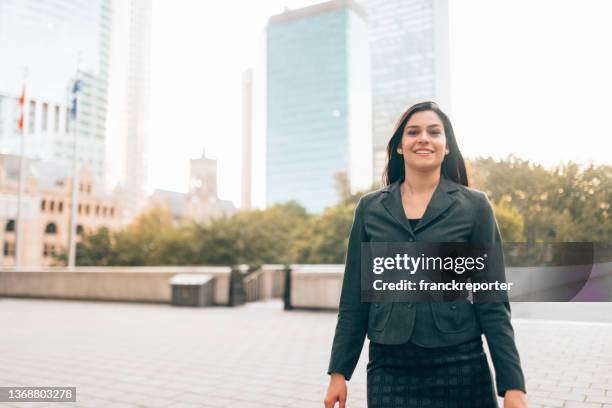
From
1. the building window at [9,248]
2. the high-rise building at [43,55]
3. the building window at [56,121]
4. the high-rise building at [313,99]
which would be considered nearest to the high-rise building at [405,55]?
the high-rise building at [43,55]

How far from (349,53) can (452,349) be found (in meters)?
142

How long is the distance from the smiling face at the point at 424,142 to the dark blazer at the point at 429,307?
115 mm

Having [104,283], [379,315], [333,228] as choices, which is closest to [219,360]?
[379,315]

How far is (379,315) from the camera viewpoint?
1949mm

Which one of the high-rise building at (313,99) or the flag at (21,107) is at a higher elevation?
the high-rise building at (313,99)

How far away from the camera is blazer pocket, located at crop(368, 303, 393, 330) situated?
6.30 ft

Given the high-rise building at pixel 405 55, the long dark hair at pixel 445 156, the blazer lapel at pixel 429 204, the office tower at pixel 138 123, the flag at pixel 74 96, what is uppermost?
the office tower at pixel 138 123

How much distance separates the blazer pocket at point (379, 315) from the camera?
1.92 metres

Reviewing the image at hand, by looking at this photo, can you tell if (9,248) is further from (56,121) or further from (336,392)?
(336,392)

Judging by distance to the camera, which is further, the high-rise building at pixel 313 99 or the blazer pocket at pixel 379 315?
the high-rise building at pixel 313 99

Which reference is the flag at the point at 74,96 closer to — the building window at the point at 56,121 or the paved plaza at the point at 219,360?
the building window at the point at 56,121

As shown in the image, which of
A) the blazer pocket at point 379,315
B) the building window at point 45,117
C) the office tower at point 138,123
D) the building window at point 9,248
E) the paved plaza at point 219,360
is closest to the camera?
the blazer pocket at point 379,315

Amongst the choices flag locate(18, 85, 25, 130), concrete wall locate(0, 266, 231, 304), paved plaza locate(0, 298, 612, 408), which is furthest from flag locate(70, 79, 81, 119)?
paved plaza locate(0, 298, 612, 408)

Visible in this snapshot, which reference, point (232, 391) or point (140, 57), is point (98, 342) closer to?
point (232, 391)
